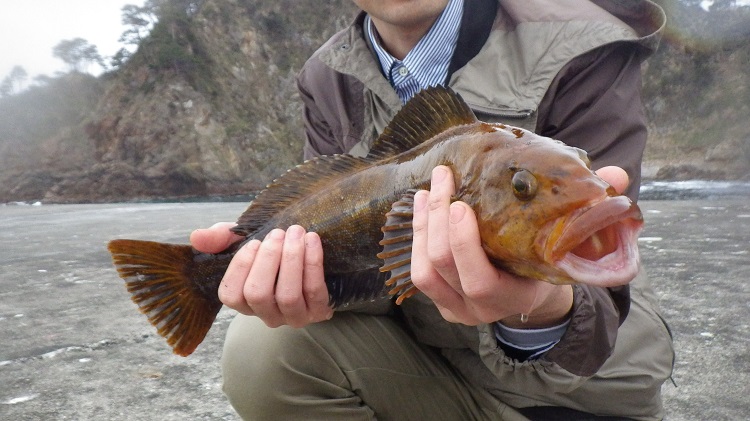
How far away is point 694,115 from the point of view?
3303 centimetres

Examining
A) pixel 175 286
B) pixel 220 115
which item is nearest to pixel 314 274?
pixel 175 286

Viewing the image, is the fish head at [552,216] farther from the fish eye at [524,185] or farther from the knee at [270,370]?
the knee at [270,370]

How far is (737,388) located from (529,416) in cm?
94

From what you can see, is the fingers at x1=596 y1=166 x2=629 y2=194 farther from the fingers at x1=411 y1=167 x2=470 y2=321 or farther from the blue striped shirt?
the blue striped shirt

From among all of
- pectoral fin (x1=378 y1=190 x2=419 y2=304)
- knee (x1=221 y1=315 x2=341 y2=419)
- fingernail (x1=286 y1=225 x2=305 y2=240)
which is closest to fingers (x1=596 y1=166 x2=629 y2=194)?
pectoral fin (x1=378 y1=190 x2=419 y2=304)

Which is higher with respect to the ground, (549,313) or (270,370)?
(549,313)

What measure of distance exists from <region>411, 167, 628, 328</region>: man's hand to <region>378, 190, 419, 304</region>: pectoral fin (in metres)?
0.04

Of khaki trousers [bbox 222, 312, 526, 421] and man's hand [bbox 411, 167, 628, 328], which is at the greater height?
man's hand [bbox 411, 167, 628, 328]

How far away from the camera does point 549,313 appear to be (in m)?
1.64

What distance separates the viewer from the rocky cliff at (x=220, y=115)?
32094 mm

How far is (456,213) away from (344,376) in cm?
104

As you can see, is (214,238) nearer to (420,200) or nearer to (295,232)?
(295,232)

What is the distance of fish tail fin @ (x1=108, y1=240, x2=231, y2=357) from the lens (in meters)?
2.01

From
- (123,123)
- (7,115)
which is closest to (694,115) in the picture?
(123,123)
